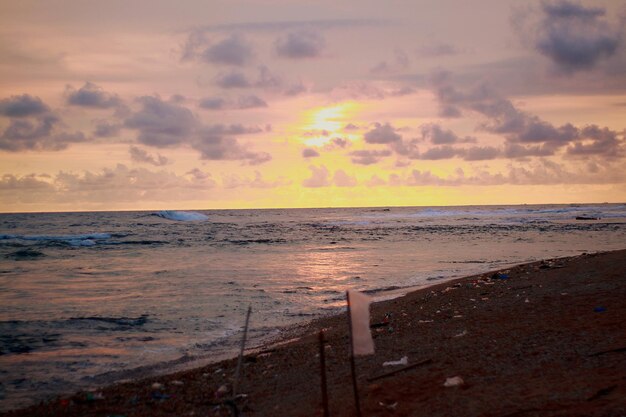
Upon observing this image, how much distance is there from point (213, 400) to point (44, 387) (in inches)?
127

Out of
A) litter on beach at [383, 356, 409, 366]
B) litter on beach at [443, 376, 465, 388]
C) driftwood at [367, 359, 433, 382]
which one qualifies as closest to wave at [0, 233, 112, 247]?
litter on beach at [383, 356, 409, 366]

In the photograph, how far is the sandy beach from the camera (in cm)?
513

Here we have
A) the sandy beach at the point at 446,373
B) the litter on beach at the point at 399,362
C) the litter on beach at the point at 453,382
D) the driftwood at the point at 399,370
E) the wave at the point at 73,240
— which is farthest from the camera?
the wave at the point at 73,240

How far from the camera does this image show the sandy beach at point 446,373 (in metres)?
5.13

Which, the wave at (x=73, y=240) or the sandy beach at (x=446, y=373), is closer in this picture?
the sandy beach at (x=446, y=373)

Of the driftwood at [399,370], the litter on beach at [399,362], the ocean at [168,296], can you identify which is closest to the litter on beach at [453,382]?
the driftwood at [399,370]

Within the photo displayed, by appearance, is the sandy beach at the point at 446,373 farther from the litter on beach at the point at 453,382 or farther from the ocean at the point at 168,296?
the ocean at the point at 168,296

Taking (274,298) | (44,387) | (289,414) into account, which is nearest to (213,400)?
(289,414)

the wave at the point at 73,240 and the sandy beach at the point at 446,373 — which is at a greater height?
the wave at the point at 73,240

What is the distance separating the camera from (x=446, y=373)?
604cm

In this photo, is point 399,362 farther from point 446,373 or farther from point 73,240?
point 73,240

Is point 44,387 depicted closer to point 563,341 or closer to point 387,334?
point 387,334

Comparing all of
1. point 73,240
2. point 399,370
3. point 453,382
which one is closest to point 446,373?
point 453,382

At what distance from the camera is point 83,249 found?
34.4 metres
